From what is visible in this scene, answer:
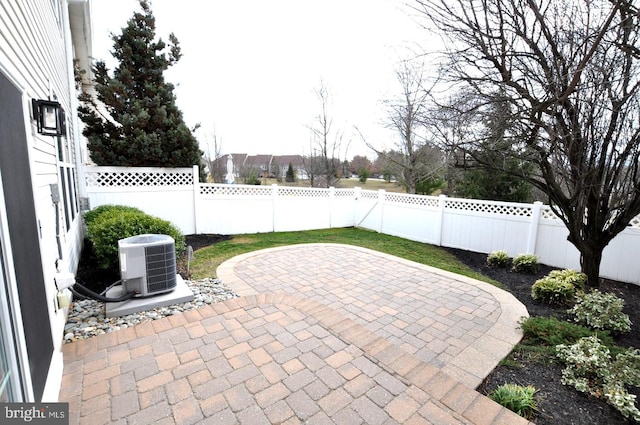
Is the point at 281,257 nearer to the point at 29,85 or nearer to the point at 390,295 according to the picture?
the point at 390,295

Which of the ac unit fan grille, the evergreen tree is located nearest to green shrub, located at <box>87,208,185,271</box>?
the ac unit fan grille

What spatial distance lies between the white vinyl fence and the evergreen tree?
454 millimetres

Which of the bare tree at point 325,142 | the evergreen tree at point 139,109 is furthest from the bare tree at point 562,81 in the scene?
the bare tree at point 325,142

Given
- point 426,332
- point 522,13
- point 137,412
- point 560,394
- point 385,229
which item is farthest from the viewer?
point 385,229

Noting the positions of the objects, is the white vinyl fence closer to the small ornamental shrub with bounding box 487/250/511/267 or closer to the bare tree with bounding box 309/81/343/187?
the small ornamental shrub with bounding box 487/250/511/267

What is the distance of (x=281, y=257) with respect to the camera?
5.76m

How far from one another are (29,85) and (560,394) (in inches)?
199

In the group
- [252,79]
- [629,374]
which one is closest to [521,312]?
[629,374]

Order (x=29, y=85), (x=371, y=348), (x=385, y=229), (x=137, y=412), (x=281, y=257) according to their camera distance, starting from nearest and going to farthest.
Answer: (x=137, y=412), (x=29, y=85), (x=371, y=348), (x=281, y=257), (x=385, y=229)

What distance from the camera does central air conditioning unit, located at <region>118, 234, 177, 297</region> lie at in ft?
10.6

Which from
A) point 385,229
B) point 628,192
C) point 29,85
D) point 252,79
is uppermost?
point 252,79

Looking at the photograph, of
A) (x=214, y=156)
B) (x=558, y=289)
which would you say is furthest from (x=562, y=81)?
(x=214, y=156)

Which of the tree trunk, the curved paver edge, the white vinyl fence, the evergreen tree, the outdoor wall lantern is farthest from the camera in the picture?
the evergreen tree

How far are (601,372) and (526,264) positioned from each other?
367 centimetres
